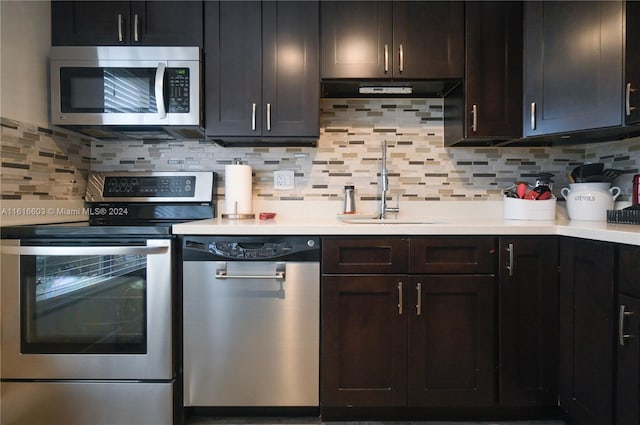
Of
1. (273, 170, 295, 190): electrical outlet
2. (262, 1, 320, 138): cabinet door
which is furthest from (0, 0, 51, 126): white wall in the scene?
(273, 170, 295, 190): electrical outlet

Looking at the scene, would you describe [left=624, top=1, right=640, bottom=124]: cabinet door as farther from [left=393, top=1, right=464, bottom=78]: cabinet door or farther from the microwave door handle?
the microwave door handle

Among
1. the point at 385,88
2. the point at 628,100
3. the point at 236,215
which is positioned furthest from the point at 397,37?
the point at 236,215

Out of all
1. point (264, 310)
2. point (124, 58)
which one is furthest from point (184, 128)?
point (264, 310)

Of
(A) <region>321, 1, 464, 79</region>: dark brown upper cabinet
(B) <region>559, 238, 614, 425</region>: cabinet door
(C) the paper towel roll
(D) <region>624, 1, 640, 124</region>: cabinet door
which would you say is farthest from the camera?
(C) the paper towel roll

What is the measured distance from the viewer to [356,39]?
6.08ft

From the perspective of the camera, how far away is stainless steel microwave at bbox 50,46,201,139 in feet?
5.89

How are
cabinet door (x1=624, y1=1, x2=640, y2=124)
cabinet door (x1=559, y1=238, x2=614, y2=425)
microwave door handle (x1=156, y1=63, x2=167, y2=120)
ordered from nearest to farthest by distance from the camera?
cabinet door (x1=559, y1=238, x2=614, y2=425)
cabinet door (x1=624, y1=1, x2=640, y2=124)
microwave door handle (x1=156, y1=63, x2=167, y2=120)

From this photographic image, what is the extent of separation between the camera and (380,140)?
2.15m

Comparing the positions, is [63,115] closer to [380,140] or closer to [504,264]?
[380,140]

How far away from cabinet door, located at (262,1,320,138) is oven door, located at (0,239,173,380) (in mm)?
828

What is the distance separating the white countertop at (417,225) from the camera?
150cm

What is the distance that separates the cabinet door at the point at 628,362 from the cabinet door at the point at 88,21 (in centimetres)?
236

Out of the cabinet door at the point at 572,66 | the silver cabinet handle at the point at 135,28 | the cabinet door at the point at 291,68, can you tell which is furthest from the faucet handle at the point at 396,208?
the silver cabinet handle at the point at 135,28

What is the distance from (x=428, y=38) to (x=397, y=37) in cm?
15
